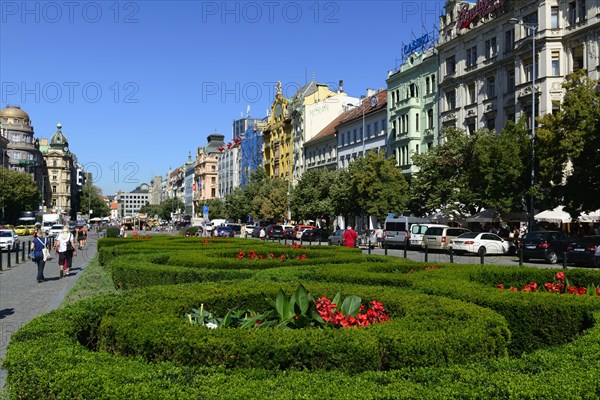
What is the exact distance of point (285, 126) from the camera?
326 feet

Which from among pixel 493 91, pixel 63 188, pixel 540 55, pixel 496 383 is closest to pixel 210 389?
pixel 496 383

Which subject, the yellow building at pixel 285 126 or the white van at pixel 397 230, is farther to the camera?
the yellow building at pixel 285 126

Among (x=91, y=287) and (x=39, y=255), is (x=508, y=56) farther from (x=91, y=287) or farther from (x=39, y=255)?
(x=91, y=287)

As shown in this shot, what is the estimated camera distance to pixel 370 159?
53.1 m

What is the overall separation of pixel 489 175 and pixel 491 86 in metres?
12.5

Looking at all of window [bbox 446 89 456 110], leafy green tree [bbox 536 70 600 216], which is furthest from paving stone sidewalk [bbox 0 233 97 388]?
window [bbox 446 89 456 110]

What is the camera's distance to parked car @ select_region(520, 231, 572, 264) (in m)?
29.4

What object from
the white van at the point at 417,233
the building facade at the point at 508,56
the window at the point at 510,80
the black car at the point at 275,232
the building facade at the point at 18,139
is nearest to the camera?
the building facade at the point at 508,56

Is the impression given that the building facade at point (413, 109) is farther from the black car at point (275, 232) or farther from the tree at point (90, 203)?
the tree at point (90, 203)

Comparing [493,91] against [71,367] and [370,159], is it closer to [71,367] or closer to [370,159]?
[370,159]

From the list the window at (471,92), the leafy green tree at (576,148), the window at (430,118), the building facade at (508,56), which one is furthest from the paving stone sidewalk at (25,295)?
the window at (430,118)

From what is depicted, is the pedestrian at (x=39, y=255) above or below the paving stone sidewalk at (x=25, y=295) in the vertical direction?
above

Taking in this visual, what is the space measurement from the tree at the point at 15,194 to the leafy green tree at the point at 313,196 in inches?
1794

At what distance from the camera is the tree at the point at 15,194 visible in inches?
3578
